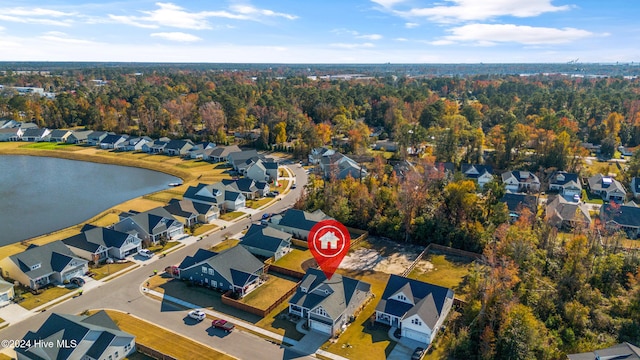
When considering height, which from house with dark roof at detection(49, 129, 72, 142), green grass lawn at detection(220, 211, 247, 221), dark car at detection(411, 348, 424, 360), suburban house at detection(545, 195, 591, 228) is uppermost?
house with dark roof at detection(49, 129, 72, 142)

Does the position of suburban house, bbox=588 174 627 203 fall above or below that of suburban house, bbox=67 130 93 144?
below

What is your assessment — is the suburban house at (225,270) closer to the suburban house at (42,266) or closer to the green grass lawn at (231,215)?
the suburban house at (42,266)

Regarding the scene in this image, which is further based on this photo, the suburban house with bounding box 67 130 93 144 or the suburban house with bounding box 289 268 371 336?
the suburban house with bounding box 67 130 93 144

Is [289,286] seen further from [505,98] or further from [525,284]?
[505,98]

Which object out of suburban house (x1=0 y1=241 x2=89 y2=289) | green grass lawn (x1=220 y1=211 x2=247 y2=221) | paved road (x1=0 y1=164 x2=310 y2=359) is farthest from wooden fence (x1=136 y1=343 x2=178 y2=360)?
green grass lawn (x1=220 y1=211 x2=247 y2=221)

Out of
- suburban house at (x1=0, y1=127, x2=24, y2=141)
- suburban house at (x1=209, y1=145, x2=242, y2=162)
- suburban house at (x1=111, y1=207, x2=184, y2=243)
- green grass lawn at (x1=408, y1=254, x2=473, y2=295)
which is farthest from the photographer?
suburban house at (x1=0, y1=127, x2=24, y2=141)

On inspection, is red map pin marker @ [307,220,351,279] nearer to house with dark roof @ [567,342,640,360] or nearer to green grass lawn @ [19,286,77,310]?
house with dark roof @ [567,342,640,360]

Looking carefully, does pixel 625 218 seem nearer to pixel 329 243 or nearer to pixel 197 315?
pixel 329 243
